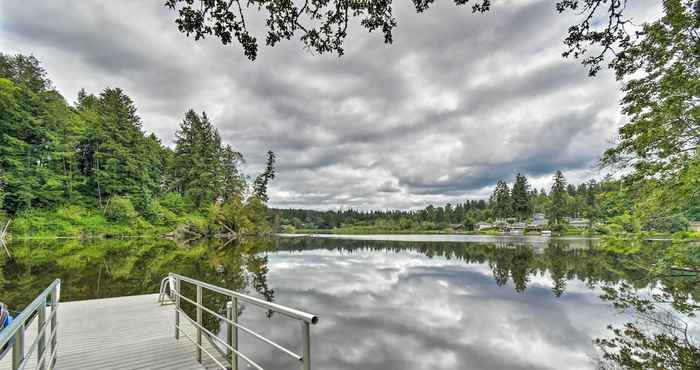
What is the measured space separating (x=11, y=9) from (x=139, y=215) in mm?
24204

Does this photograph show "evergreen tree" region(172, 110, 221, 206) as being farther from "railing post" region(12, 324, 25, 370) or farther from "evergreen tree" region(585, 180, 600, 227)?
"evergreen tree" region(585, 180, 600, 227)

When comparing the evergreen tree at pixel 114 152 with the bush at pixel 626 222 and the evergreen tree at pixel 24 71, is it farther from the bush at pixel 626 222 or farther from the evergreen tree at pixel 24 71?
the bush at pixel 626 222

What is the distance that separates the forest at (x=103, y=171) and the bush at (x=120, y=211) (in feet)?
0.39

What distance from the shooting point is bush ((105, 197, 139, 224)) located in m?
33.8

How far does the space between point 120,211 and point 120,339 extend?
37276mm

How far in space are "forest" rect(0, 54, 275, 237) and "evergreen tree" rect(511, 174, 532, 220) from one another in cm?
6177

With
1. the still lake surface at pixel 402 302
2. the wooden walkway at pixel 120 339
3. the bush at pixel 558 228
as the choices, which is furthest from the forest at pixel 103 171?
the bush at pixel 558 228

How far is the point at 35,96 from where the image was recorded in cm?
3008

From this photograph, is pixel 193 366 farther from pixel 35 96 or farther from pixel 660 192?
pixel 35 96

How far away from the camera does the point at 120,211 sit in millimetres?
34031

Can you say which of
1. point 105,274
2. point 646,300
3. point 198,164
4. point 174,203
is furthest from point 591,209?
point 105,274

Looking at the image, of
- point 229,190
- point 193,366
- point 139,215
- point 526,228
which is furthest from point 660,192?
point 526,228

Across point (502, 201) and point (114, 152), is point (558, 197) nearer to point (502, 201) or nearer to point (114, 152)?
point (502, 201)

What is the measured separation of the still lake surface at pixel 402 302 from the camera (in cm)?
593
